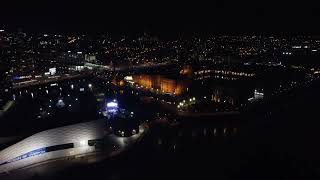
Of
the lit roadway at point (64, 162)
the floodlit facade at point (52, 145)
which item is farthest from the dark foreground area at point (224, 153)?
the floodlit facade at point (52, 145)

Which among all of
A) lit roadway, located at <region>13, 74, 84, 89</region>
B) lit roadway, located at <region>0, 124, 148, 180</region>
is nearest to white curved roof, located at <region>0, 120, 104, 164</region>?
lit roadway, located at <region>0, 124, 148, 180</region>

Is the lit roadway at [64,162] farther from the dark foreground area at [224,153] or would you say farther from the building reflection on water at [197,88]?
the building reflection on water at [197,88]

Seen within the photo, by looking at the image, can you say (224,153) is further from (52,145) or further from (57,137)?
(52,145)

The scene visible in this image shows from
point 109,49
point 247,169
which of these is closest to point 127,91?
point 247,169

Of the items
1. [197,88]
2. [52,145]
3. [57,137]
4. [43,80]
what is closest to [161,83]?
[197,88]

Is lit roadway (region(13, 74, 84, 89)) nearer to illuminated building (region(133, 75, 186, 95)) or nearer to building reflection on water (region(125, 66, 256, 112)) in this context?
building reflection on water (region(125, 66, 256, 112))
